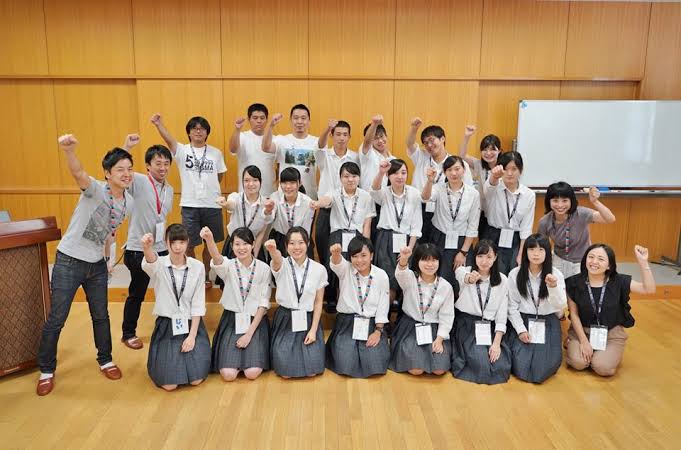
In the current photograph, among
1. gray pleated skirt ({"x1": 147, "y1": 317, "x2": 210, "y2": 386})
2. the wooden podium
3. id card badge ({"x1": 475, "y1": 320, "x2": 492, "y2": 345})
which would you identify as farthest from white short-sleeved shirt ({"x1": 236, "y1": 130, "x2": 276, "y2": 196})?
id card badge ({"x1": 475, "y1": 320, "x2": 492, "y2": 345})

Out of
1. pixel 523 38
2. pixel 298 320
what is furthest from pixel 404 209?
pixel 523 38

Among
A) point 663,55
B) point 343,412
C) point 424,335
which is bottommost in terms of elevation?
point 343,412

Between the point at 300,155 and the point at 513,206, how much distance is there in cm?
184

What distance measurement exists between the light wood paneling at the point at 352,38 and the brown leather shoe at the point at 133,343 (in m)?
3.21

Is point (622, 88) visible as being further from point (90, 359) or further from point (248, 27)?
point (90, 359)

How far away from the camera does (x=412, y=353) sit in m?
3.53

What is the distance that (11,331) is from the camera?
3.37 meters

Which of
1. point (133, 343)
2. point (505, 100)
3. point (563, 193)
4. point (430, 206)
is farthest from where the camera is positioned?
point (505, 100)

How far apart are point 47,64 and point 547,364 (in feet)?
18.4

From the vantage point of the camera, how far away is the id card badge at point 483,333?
3.53m

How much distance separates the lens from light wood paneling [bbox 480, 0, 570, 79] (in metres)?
5.57

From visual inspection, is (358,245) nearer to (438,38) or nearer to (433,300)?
(433,300)

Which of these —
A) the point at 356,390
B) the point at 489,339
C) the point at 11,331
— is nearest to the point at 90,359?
the point at 11,331

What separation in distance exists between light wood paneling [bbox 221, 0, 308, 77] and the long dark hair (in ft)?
10.4
